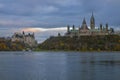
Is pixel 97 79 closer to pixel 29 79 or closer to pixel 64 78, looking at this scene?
pixel 64 78

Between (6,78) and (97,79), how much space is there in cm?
1321

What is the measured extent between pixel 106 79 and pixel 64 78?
6.02 m

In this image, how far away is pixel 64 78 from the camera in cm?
4766

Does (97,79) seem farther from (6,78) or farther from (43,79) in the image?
(6,78)

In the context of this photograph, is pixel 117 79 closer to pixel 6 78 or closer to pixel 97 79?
pixel 97 79

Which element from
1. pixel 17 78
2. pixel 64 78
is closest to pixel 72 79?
pixel 64 78

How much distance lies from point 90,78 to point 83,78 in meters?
1.02

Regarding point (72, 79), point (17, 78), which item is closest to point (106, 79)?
point (72, 79)

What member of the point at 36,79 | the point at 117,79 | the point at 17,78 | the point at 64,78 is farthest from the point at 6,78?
the point at 117,79

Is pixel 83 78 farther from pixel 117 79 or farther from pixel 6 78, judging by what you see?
pixel 6 78

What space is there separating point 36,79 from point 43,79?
0.99m

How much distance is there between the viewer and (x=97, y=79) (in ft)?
154

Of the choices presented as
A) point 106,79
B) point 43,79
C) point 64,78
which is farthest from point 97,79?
point 43,79

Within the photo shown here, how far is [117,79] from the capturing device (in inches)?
1853
